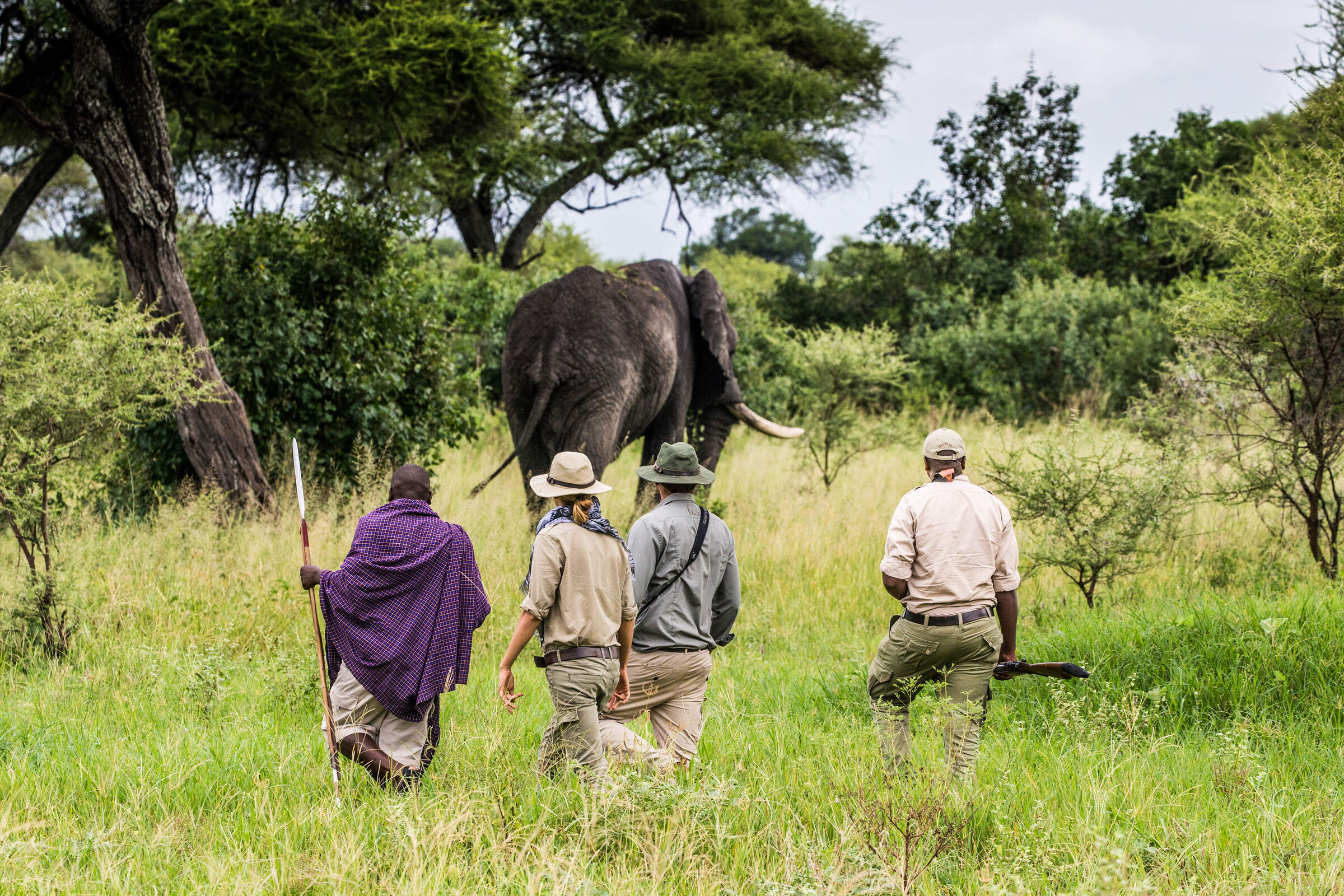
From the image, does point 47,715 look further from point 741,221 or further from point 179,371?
point 741,221

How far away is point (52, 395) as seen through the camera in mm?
6836

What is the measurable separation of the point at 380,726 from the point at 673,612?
138 cm

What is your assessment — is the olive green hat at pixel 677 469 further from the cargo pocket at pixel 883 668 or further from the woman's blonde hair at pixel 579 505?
the cargo pocket at pixel 883 668

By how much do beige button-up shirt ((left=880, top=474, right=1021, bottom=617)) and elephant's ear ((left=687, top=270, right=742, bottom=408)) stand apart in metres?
6.49

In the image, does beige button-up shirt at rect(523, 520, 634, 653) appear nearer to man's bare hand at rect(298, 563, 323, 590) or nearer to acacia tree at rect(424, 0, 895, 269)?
man's bare hand at rect(298, 563, 323, 590)

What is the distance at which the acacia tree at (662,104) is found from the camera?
933 inches

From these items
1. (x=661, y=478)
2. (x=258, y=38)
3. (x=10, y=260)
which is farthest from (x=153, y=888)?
(x=10, y=260)

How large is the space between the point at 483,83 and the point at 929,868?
1534 cm

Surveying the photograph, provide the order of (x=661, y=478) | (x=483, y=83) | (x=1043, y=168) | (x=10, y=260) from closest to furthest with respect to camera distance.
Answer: (x=661, y=478) < (x=483, y=83) < (x=1043, y=168) < (x=10, y=260)

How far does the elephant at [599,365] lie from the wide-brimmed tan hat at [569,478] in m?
4.62

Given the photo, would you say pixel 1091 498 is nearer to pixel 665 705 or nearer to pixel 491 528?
pixel 665 705

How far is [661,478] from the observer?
5.10 metres

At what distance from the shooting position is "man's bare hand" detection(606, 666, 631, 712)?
4.84 m

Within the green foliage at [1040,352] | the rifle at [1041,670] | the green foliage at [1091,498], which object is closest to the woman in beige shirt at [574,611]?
the rifle at [1041,670]
